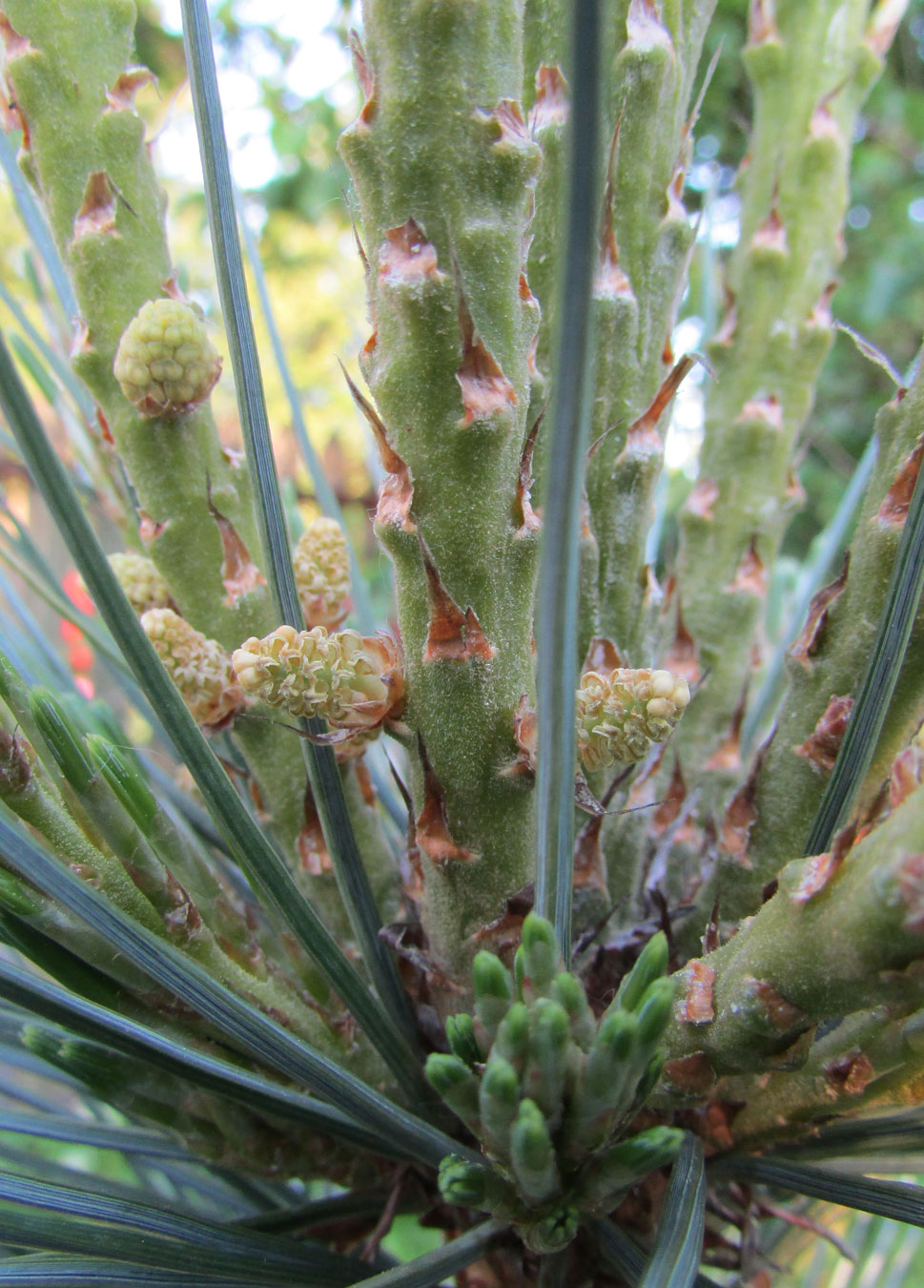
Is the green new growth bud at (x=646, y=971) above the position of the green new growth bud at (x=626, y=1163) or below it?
above

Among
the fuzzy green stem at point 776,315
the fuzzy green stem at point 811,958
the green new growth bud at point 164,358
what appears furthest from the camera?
the fuzzy green stem at point 776,315

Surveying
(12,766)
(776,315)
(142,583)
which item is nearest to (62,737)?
(12,766)

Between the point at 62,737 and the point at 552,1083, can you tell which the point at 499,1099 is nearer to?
the point at 552,1083

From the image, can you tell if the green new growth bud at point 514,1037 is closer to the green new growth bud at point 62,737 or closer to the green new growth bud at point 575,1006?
the green new growth bud at point 575,1006

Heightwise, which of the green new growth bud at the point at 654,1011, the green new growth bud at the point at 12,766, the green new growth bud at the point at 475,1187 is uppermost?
the green new growth bud at the point at 12,766

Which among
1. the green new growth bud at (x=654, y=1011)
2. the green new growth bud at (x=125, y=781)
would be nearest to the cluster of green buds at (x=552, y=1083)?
the green new growth bud at (x=654, y=1011)

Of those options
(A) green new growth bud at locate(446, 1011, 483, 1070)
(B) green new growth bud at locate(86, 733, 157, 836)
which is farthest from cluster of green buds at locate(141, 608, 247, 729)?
(A) green new growth bud at locate(446, 1011, 483, 1070)

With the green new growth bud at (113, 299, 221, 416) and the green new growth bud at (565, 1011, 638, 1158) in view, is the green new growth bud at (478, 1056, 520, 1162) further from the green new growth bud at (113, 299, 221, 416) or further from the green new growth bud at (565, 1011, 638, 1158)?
the green new growth bud at (113, 299, 221, 416)
